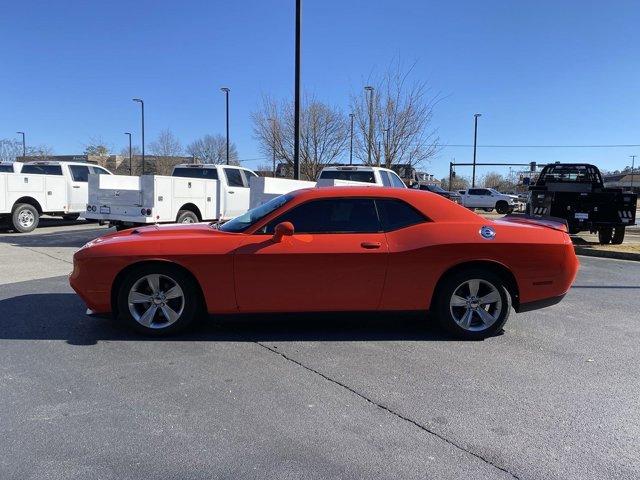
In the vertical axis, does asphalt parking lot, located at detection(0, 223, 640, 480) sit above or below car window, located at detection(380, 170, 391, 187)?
below

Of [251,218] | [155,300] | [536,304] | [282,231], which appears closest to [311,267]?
[282,231]

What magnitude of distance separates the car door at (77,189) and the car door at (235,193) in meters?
5.39

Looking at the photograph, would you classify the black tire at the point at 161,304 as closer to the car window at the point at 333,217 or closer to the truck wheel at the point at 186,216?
the car window at the point at 333,217

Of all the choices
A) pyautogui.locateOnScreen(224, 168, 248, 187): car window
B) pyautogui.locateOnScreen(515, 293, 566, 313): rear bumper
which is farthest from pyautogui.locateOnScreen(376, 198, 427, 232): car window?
pyautogui.locateOnScreen(224, 168, 248, 187): car window

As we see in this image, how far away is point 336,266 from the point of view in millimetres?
4785

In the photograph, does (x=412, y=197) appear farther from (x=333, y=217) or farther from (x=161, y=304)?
(x=161, y=304)

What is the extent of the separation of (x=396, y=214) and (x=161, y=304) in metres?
2.43

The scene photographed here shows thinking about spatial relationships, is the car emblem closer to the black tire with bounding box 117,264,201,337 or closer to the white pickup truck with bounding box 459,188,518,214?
the black tire with bounding box 117,264,201,337

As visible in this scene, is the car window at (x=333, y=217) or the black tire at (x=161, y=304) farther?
the car window at (x=333, y=217)

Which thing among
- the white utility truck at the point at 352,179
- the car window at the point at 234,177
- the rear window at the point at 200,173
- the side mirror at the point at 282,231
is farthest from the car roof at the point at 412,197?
the rear window at the point at 200,173

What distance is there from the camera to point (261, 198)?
10.0 meters

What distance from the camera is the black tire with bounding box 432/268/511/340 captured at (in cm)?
494

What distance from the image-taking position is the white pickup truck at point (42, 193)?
14.1m

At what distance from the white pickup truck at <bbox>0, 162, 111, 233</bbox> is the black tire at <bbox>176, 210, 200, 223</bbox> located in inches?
171
